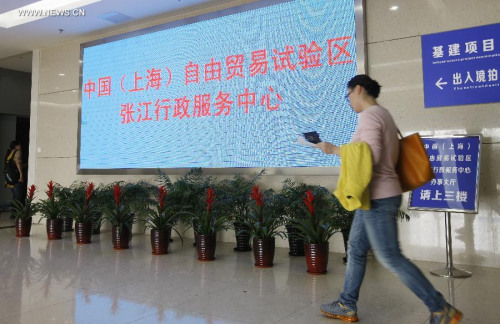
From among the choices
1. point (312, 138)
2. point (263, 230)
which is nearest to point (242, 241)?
point (263, 230)

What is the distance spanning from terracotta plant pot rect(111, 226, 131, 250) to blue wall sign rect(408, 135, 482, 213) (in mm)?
3058

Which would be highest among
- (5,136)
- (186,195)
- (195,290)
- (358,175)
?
(5,136)

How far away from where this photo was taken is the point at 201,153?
5246 mm

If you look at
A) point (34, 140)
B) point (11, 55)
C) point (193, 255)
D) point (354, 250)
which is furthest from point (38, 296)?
point (11, 55)

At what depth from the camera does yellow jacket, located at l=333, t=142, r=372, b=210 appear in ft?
6.49

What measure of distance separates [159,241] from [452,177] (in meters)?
2.90

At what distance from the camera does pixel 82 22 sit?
5.98 meters

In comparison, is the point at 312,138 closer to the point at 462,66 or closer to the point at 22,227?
the point at 462,66

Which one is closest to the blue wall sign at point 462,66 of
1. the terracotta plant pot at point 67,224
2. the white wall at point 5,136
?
the terracotta plant pot at point 67,224

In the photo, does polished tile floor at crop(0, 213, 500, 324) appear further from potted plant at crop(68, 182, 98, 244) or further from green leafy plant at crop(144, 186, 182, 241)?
potted plant at crop(68, 182, 98, 244)

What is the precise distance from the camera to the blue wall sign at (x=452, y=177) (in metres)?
3.37

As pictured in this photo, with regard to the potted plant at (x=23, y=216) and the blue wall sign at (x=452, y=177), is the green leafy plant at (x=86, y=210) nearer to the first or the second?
the potted plant at (x=23, y=216)

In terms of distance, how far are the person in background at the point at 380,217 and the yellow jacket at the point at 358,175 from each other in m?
0.04

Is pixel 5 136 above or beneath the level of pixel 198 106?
above
